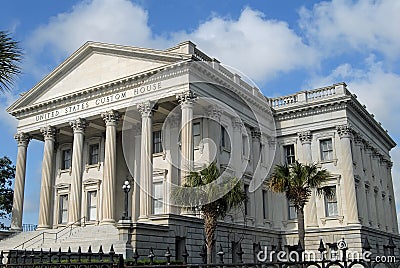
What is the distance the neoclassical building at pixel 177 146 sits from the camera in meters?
28.3

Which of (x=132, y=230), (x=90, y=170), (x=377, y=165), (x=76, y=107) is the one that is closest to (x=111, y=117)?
(x=76, y=107)

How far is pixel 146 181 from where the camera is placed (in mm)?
27781

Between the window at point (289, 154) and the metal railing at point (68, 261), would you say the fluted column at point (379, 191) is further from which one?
the metal railing at point (68, 261)

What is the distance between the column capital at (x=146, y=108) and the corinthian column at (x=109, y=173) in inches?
86.9

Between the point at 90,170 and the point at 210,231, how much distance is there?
1756cm

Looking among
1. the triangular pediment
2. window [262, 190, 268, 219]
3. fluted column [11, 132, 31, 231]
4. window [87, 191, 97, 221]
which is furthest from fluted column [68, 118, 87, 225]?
window [262, 190, 268, 219]

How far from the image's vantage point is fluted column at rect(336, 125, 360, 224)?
33719 mm

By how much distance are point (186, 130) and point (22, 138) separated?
15.1 metres

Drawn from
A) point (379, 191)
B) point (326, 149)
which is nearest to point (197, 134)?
point (326, 149)

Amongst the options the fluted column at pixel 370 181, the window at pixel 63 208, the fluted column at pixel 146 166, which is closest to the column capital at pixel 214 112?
the fluted column at pixel 146 166

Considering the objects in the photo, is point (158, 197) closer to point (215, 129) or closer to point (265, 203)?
point (215, 129)

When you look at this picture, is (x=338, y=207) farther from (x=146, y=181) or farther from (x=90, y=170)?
(x=90, y=170)

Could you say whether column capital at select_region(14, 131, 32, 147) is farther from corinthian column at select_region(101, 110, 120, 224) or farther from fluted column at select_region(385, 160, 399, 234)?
fluted column at select_region(385, 160, 399, 234)

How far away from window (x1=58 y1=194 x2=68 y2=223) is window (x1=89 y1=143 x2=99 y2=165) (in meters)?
3.51
